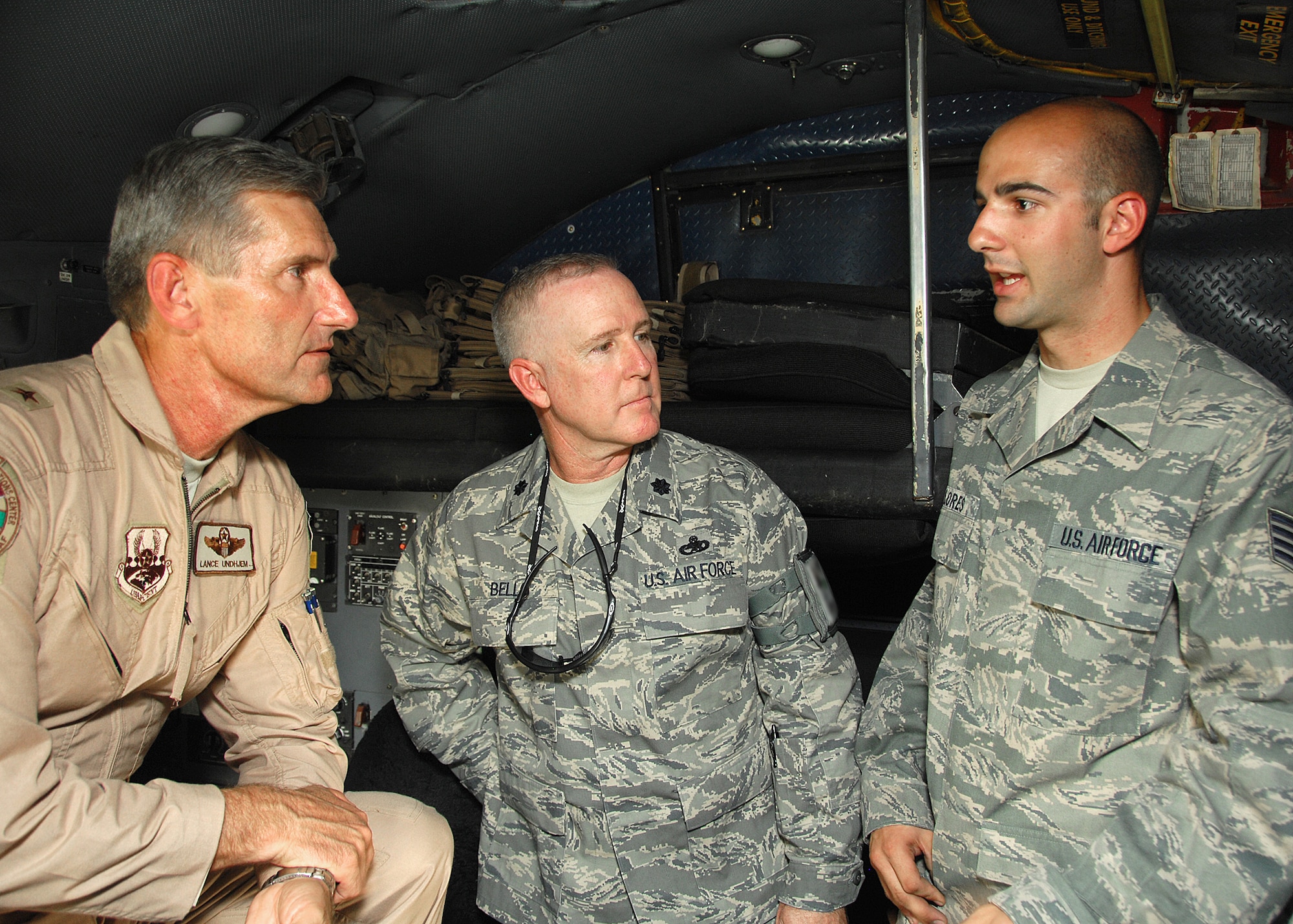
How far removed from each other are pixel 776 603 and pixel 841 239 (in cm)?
158

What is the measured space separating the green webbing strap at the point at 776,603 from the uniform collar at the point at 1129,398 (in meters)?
0.54

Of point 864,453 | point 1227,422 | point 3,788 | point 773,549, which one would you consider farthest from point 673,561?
point 3,788

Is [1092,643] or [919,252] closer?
[1092,643]

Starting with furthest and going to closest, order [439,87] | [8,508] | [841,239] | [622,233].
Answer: [622,233] → [841,239] → [439,87] → [8,508]

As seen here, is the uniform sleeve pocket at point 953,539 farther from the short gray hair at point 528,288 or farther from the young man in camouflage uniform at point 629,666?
the short gray hair at point 528,288

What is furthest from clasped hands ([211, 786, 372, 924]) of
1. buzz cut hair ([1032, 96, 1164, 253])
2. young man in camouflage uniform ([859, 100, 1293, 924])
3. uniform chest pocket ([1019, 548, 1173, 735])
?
buzz cut hair ([1032, 96, 1164, 253])

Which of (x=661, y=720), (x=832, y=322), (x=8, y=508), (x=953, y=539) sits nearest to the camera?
(x=8, y=508)

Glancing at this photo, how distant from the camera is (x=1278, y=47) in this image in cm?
209

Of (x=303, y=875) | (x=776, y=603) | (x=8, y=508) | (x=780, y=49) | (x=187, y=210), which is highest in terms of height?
(x=780, y=49)

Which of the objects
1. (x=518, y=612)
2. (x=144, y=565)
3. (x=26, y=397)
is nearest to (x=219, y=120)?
(x=26, y=397)

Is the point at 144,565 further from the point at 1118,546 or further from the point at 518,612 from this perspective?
the point at 1118,546

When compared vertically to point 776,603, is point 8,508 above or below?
above

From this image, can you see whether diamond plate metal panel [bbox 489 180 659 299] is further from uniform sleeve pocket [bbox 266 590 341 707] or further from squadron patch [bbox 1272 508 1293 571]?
squadron patch [bbox 1272 508 1293 571]

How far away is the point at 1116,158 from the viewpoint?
1664mm
